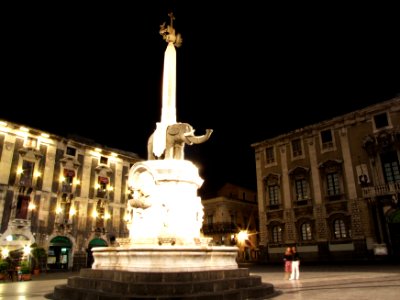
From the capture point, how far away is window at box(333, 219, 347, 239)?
90.7 feet

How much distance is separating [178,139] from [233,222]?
116 feet

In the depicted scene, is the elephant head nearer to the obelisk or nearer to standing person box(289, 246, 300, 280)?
the obelisk

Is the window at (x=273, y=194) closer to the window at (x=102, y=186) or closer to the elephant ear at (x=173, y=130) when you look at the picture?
the window at (x=102, y=186)

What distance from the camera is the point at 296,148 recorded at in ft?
107

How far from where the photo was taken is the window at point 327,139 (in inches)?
1196

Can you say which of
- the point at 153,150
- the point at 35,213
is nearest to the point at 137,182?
the point at 153,150

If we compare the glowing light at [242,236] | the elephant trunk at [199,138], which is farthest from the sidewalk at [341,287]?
the glowing light at [242,236]

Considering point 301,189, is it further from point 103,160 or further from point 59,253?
point 59,253

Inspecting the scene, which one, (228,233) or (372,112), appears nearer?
(372,112)

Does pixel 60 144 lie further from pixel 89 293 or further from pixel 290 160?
pixel 89 293

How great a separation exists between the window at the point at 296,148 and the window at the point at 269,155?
2417 millimetres

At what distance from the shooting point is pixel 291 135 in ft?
108

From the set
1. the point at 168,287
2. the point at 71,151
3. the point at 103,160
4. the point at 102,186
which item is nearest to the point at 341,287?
the point at 168,287

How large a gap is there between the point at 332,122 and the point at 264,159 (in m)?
8.04
